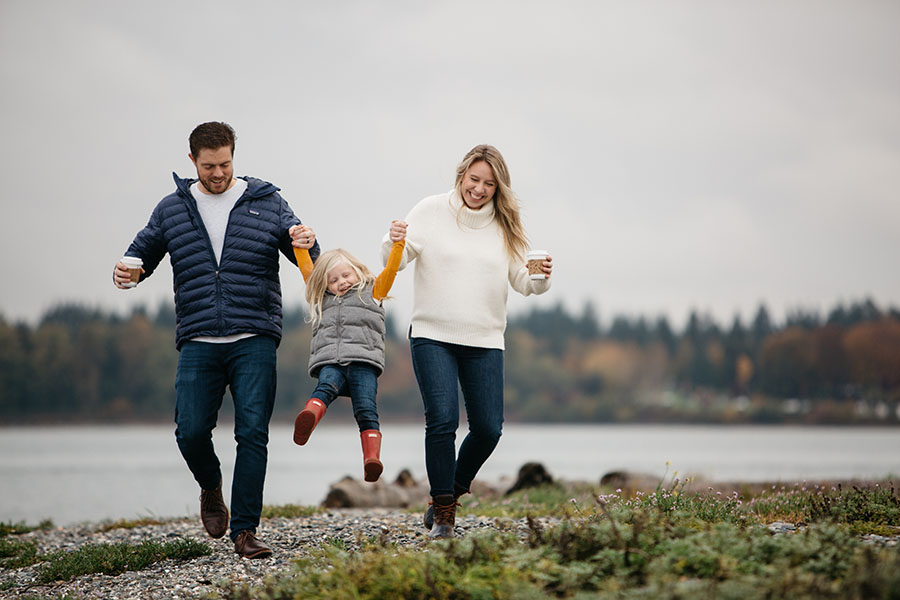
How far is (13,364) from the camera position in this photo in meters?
90.2

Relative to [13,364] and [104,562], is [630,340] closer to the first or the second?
[13,364]

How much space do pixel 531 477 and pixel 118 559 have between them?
25.5 ft

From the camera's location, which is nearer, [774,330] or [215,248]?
[215,248]

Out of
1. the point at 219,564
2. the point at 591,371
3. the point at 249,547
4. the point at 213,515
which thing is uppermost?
the point at 591,371

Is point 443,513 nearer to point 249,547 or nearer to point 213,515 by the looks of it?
point 249,547

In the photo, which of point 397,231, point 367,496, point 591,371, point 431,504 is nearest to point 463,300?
point 397,231

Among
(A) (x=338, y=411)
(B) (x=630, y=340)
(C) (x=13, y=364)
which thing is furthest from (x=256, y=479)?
(B) (x=630, y=340)

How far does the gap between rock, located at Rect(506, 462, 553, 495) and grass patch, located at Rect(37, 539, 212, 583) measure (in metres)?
7.03

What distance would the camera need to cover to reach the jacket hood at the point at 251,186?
23.1 feet

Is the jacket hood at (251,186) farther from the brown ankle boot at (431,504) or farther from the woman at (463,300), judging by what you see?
the brown ankle boot at (431,504)

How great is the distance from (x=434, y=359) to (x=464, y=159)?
155 centimetres

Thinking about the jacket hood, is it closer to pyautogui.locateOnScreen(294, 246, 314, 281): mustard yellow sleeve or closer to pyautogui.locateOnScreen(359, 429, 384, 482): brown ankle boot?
pyautogui.locateOnScreen(294, 246, 314, 281): mustard yellow sleeve

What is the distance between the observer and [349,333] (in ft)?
22.8

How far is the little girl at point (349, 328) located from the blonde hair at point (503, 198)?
2.51 feet
